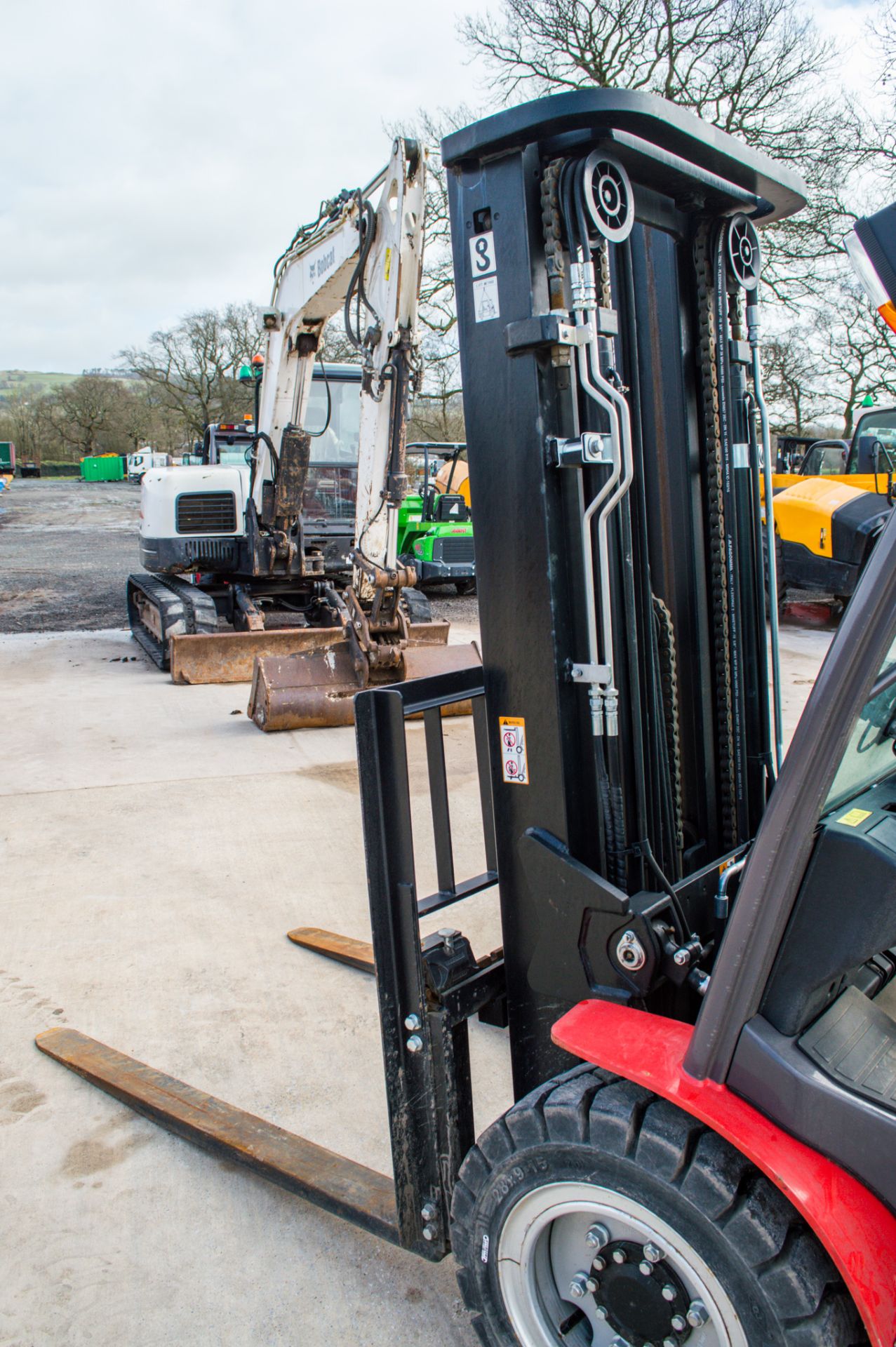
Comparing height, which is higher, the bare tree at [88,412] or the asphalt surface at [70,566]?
the bare tree at [88,412]

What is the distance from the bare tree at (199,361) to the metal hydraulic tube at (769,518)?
44.8 metres

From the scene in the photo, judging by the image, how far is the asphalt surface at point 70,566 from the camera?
13.3 m

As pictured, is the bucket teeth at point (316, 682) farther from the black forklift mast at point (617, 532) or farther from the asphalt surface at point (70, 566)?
the asphalt surface at point (70, 566)

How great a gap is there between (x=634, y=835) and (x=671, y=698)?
11.8 inches

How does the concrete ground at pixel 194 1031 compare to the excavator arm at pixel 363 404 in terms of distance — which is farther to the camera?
the excavator arm at pixel 363 404

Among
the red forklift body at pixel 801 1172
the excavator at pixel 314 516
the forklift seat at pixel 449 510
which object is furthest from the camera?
the forklift seat at pixel 449 510

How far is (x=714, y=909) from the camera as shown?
2.24m

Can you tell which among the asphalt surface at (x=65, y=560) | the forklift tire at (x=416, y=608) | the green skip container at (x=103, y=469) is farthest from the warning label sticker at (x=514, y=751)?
the green skip container at (x=103, y=469)

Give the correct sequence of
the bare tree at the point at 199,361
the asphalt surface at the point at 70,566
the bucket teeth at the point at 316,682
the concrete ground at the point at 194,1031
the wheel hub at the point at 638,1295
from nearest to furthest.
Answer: the wheel hub at the point at 638,1295, the concrete ground at the point at 194,1031, the bucket teeth at the point at 316,682, the asphalt surface at the point at 70,566, the bare tree at the point at 199,361

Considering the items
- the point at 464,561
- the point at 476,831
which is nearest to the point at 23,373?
the point at 464,561

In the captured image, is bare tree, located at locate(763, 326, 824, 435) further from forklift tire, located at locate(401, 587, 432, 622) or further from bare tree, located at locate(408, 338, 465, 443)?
forklift tire, located at locate(401, 587, 432, 622)

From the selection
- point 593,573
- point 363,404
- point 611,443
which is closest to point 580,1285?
point 593,573

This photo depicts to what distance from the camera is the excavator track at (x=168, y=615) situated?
9.43 m

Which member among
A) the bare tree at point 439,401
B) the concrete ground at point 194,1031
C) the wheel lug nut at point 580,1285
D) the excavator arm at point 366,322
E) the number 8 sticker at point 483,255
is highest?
the bare tree at point 439,401
